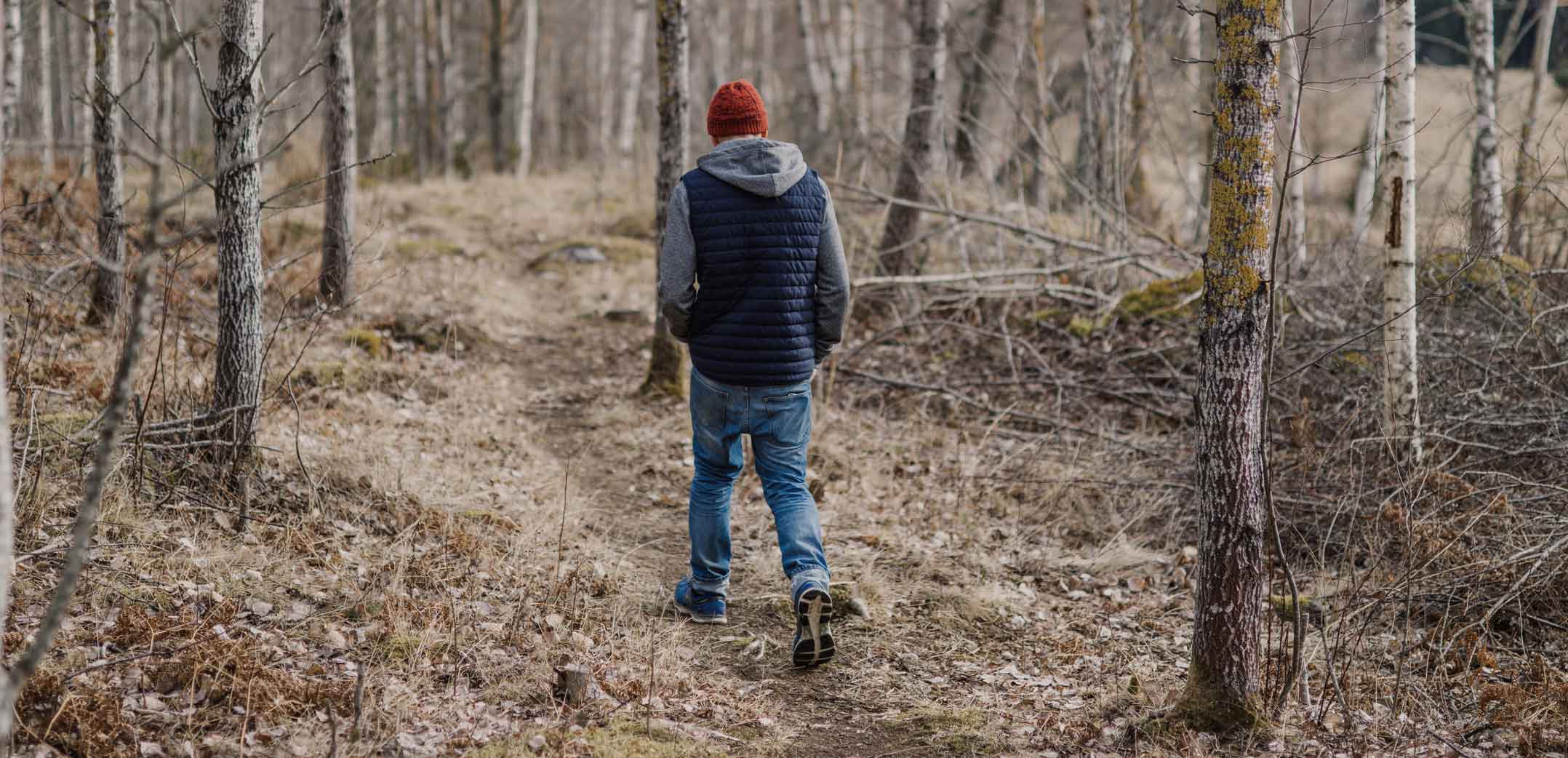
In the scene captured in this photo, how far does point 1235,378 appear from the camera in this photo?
334 centimetres

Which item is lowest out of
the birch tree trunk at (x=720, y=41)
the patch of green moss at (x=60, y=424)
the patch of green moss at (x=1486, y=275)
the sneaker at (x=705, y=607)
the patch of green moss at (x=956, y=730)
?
the patch of green moss at (x=956, y=730)

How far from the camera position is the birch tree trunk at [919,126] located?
10031mm

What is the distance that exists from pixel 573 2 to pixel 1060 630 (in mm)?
32517

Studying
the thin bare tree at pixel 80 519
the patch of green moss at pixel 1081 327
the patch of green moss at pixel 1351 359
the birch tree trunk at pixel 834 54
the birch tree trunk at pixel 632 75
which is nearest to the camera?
the thin bare tree at pixel 80 519

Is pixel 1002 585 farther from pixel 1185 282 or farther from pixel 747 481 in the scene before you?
pixel 1185 282

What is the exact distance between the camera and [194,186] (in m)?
2.21

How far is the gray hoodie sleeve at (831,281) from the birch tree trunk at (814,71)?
433 inches

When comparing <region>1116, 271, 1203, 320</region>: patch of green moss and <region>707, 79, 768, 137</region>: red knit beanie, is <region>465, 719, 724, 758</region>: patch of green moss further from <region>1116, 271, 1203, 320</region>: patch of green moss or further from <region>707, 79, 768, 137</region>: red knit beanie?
<region>1116, 271, 1203, 320</region>: patch of green moss

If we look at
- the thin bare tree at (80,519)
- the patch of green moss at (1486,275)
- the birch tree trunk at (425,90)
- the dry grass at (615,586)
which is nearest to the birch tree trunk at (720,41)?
the birch tree trunk at (425,90)

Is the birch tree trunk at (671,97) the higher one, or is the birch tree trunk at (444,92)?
the birch tree trunk at (444,92)

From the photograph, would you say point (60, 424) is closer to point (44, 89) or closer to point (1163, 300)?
point (1163, 300)

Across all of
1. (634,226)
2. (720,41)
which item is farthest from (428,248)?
(720,41)

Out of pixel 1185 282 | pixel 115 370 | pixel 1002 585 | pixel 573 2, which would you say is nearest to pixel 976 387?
pixel 1185 282

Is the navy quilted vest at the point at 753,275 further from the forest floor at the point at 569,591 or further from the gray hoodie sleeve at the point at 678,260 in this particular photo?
the forest floor at the point at 569,591
